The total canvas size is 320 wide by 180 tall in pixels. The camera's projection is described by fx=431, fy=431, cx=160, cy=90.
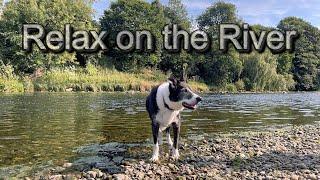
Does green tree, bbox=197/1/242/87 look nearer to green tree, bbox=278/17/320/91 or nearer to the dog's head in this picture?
green tree, bbox=278/17/320/91

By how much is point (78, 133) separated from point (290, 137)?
6432 millimetres

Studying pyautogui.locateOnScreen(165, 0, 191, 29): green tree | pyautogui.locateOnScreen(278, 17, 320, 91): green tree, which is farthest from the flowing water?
pyautogui.locateOnScreen(278, 17, 320, 91): green tree

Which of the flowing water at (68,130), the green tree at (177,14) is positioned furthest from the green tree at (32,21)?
the flowing water at (68,130)

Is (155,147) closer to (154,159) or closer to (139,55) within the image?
(154,159)

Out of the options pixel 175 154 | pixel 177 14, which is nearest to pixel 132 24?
pixel 177 14

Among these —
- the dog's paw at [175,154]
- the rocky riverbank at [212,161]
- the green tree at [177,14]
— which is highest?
the green tree at [177,14]

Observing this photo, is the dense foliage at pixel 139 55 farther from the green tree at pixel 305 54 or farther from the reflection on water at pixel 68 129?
the reflection on water at pixel 68 129

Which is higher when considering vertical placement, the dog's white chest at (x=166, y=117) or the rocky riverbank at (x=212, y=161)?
the dog's white chest at (x=166, y=117)

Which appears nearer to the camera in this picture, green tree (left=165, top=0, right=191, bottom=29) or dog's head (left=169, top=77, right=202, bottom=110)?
dog's head (left=169, top=77, right=202, bottom=110)

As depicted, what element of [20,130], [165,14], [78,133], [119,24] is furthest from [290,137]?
[165,14]

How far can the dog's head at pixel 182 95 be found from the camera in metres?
8.70

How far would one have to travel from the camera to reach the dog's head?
8.70 meters

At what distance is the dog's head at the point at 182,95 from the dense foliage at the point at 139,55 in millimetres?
38018

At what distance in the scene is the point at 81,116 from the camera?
18812 mm
